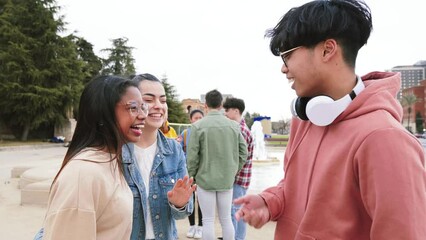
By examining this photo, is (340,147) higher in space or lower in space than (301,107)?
lower

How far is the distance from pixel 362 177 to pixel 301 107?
0.49 meters

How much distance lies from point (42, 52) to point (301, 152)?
36.5 m

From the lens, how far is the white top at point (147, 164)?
2418mm

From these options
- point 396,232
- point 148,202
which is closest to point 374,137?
point 396,232

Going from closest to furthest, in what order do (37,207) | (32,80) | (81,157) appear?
(81,157) < (37,207) < (32,80)

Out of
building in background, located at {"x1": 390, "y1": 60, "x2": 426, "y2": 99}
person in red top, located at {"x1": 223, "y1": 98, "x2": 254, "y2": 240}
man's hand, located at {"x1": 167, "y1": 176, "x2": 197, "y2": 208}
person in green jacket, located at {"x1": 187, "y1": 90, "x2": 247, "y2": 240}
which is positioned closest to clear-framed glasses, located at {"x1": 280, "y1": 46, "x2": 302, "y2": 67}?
man's hand, located at {"x1": 167, "y1": 176, "x2": 197, "y2": 208}

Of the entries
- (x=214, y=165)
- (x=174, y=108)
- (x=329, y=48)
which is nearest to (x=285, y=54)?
(x=329, y=48)

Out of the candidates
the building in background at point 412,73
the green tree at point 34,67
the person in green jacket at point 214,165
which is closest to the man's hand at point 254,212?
the person in green jacket at point 214,165

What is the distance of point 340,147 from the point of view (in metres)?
1.33

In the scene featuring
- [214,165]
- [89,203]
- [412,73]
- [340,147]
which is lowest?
[214,165]

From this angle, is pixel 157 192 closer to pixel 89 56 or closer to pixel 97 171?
pixel 97 171

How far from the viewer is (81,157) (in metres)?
1.60

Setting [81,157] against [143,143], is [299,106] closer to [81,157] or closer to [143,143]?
[81,157]

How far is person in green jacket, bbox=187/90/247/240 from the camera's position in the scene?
13.8ft
